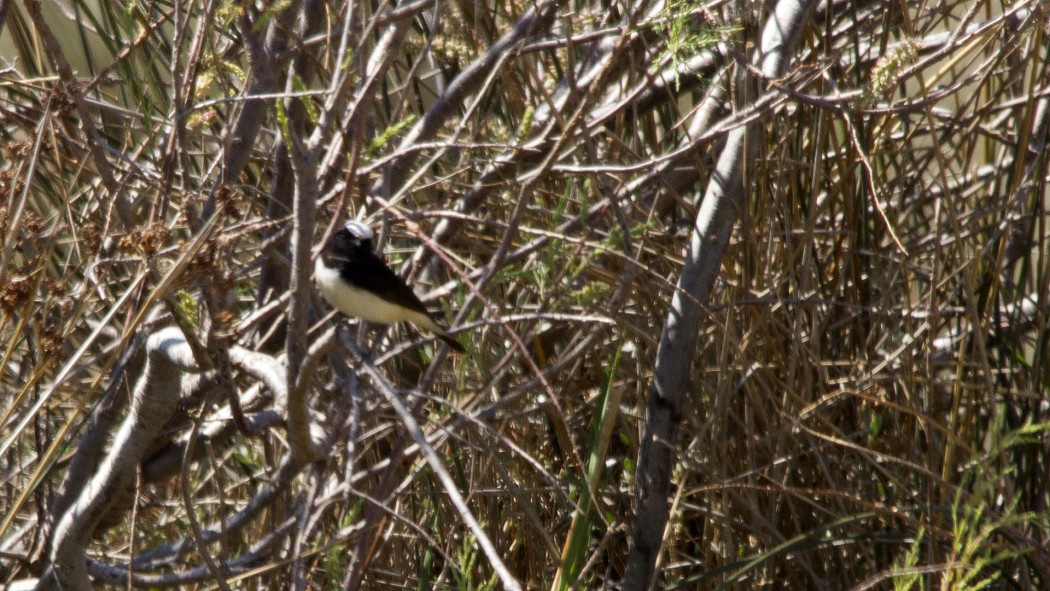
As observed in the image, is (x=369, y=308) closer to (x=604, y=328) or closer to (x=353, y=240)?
(x=353, y=240)

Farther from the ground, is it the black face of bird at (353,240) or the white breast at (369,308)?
the black face of bird at (353,240)

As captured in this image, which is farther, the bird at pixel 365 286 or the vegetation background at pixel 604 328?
the bird at pixel 365 286

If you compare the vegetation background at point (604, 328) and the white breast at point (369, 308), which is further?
the white breast at point (369, 308)

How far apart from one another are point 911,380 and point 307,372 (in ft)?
4.08

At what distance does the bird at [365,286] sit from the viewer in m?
2.51

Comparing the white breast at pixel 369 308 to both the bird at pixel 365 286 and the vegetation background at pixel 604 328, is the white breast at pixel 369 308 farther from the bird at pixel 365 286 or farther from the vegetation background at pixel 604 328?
the vegetation background at pixel 604 328

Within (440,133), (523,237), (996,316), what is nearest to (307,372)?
(523,237)

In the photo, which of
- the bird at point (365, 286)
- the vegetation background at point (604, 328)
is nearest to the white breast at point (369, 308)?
the bird at point (365, 286)

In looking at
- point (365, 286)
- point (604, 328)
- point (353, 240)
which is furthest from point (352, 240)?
point (604, 328)

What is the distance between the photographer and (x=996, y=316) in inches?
102

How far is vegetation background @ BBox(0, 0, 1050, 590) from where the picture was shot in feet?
6.79

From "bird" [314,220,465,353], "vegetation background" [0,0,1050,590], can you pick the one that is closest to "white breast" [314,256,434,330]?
"bird" [314,220,465,353]

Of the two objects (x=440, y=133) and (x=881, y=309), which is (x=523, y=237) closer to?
(x=440, y=133)

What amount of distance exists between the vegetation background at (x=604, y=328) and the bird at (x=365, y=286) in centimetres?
10
